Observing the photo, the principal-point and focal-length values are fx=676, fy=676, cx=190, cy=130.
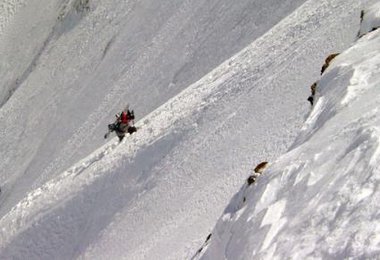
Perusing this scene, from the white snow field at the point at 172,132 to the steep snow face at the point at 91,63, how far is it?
119 mm

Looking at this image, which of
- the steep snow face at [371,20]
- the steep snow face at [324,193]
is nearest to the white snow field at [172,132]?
the steep snow face at [324,193]

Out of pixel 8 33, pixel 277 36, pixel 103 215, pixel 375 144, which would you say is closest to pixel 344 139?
pixel 375 144

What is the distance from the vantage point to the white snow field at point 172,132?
17516mm

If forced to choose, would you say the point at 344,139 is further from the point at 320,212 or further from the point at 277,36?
the point at 277,36

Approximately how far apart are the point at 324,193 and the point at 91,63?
39.1 meters

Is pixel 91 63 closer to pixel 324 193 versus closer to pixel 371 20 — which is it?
pixel 371 20

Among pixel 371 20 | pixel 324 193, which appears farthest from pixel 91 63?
pixel 324 193

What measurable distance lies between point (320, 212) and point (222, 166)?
1153cm

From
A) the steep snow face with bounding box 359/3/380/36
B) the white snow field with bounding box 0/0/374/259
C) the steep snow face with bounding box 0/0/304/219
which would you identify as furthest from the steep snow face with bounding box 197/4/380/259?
the steep snow face with bounding box 0/0/304/219

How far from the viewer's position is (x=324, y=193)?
709 centimetres

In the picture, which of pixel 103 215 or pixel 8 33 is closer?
pixel 103 215

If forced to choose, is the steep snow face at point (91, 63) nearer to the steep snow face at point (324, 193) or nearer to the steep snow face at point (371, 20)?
the steep snow face at point (371, 20)

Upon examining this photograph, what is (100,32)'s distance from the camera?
4750 cm

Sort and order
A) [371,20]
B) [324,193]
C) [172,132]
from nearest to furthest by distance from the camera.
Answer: [324,193] → [371,20] → [172,132]
